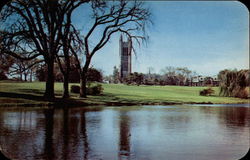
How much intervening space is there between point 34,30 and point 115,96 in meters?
4.38

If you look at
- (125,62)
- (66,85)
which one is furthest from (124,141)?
(125,62)

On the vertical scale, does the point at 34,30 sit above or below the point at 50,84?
above

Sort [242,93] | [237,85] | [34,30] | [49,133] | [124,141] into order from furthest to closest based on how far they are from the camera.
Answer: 1. [237,85]
2. [242,93]
3. [34,30]
4. [49,133]
5. [124,141]

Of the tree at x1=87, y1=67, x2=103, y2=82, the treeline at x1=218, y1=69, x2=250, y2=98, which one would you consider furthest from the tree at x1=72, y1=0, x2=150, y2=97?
the treeline at x1=218, y1=69, x2=250, y2=98

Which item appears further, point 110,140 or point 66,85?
point 66,85

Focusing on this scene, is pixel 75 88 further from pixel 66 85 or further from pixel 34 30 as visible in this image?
pixel 34 30

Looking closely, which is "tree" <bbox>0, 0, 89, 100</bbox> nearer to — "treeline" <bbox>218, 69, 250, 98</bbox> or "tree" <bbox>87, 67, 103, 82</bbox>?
"tree" <bbox>87, 67, 103, 82</bbox>

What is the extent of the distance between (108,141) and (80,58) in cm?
520

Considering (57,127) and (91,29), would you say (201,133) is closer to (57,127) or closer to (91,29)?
(57,127)

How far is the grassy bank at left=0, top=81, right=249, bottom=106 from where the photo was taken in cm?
801

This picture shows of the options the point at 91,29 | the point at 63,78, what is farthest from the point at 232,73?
the point at 63,78

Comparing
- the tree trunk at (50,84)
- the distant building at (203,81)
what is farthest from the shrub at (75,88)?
the distant building at (203,81)

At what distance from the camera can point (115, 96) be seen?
11.0 metres

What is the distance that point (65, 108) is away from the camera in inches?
345
